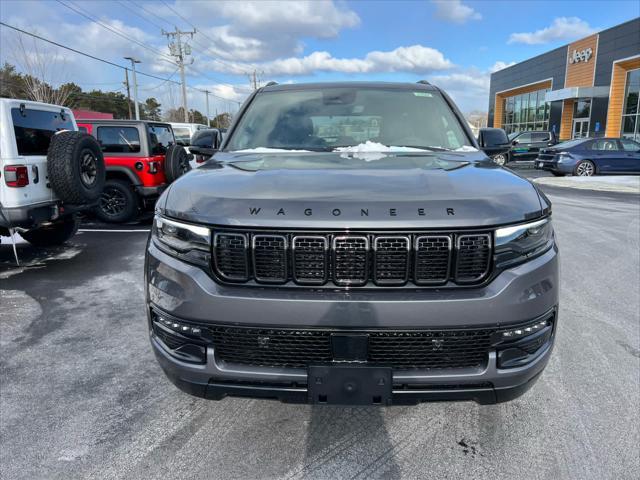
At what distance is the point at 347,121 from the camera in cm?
331

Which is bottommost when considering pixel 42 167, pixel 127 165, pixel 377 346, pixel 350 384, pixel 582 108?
pixel 350 384

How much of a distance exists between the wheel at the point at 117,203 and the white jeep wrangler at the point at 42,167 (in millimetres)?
2121

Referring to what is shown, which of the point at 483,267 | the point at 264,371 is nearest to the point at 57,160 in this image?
the point at 264,371

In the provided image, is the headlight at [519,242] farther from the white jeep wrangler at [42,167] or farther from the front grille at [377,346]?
the white jeep wrangler at [42,167]

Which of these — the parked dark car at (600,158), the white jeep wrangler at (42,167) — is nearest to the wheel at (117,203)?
the white jeep wrangler at (42,167)

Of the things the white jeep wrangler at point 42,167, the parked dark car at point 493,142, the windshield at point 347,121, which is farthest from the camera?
the white jeep wrangler at point 42,167

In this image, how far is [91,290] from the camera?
4840mm

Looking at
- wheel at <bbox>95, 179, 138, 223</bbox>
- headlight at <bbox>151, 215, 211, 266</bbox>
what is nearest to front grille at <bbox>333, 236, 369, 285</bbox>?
headlight at <bbox>151, 215, 211, 266</bbox>

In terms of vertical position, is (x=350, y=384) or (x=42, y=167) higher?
(x=42, y=167)

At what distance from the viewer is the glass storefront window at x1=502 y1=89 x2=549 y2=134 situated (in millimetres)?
37031

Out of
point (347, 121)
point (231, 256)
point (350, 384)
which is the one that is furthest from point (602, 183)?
point (231, 256)

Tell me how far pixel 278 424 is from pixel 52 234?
5.82 m

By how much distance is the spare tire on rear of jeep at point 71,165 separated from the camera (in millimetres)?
5594

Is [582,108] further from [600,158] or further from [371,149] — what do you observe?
[371,149]
